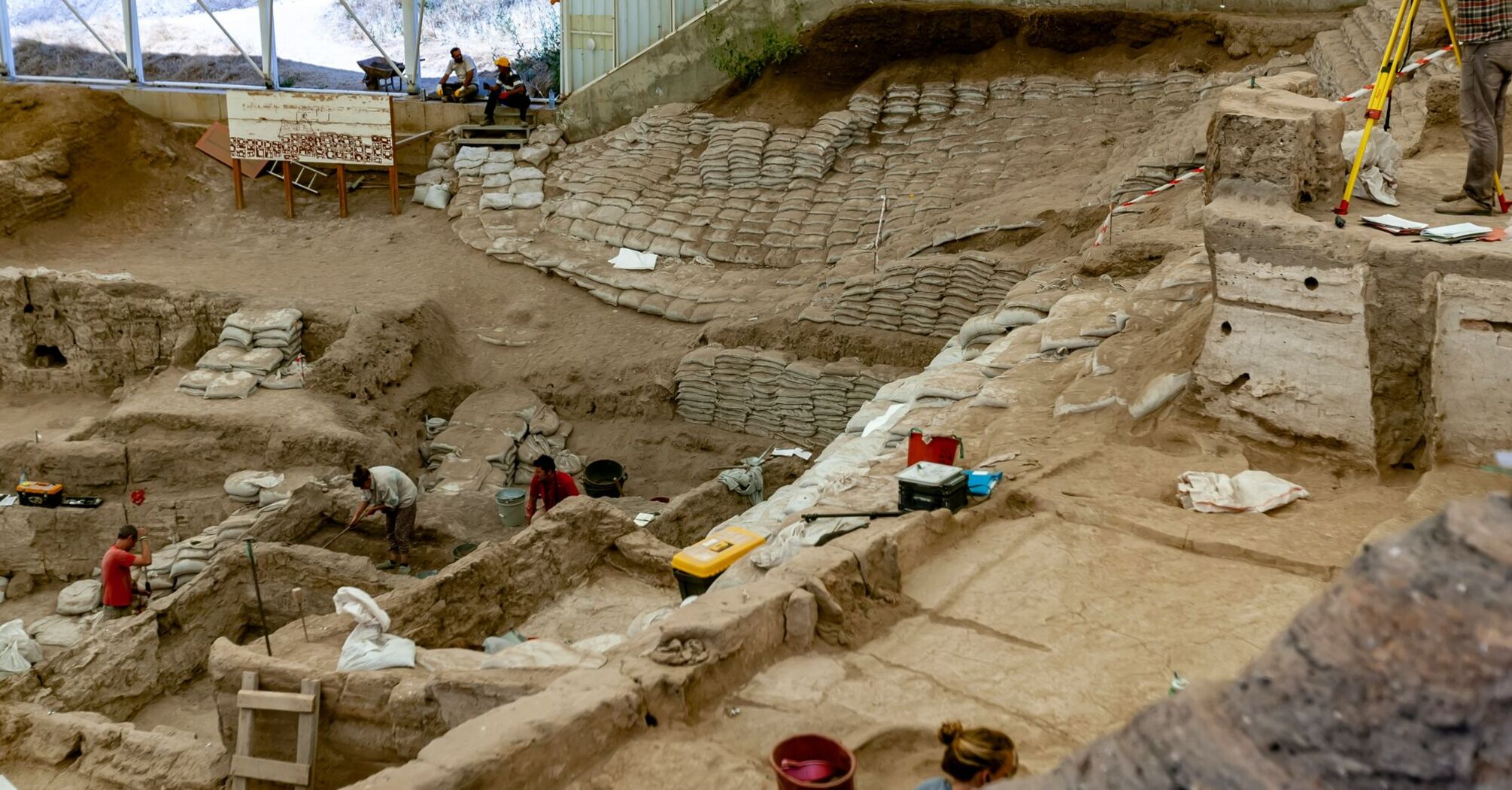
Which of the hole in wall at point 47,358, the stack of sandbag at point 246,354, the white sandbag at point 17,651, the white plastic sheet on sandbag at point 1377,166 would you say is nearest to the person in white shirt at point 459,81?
the stack of sandbag at point 246,354

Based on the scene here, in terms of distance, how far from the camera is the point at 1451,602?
178 centimetres

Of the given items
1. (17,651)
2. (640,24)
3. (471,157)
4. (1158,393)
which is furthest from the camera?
(640,24)

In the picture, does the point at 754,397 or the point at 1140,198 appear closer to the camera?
the point at 1140,198

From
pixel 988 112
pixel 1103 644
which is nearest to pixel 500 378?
→ pixel 988 112

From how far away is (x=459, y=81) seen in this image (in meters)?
17.2

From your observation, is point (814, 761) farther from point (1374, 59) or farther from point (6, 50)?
point (6, 50)

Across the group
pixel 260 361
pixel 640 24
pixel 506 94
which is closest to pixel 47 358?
pixel 260 361

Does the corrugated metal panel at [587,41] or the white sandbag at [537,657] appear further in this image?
the corrugated metal panel at [587,41]

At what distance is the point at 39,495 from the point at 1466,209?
10.5 meters

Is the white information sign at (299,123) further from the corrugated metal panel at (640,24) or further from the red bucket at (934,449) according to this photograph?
the red bucket at (934,449)

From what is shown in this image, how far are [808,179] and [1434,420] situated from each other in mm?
9881

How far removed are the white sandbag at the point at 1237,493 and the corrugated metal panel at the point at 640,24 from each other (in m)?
12.7

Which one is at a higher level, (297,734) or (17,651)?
(297,734)

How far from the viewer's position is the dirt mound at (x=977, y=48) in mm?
13836
